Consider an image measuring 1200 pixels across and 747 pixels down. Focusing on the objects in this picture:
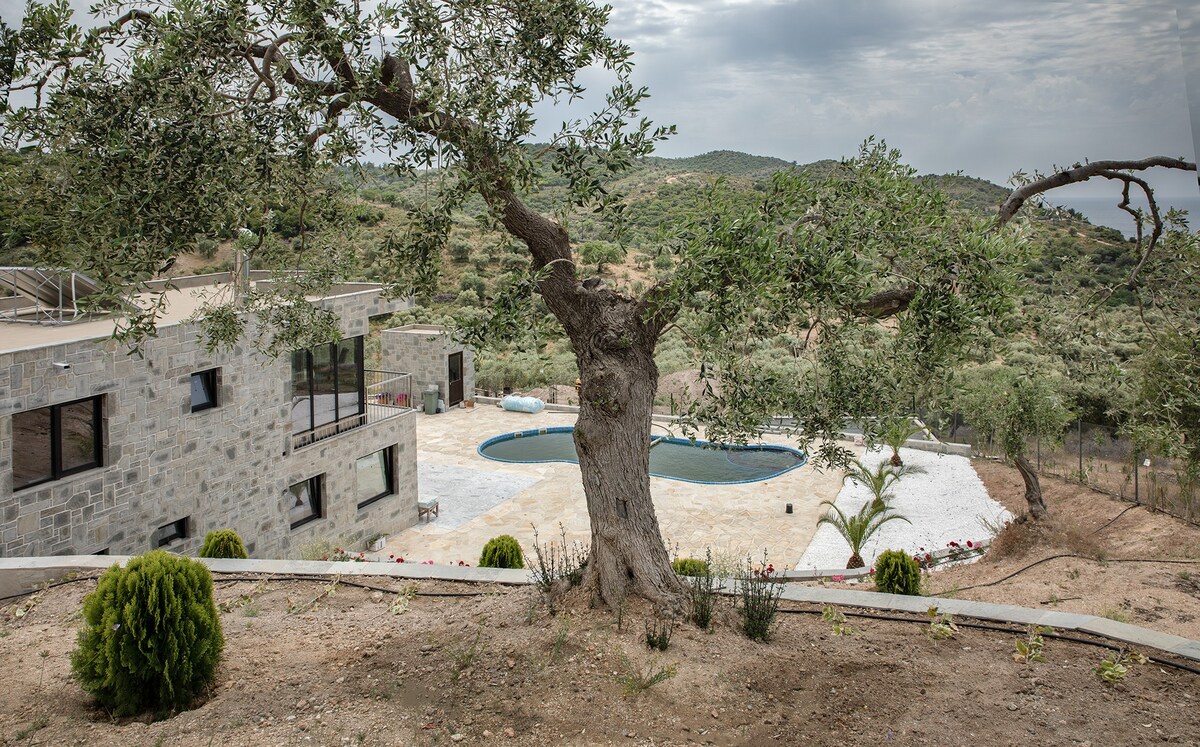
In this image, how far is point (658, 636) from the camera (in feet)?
17.3

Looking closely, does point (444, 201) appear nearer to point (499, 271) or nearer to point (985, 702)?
point (985, 702)

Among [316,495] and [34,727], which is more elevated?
[34,727]

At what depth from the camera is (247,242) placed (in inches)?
225

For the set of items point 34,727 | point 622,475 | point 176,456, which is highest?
point 622,475

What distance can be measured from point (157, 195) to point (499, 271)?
3569 cm

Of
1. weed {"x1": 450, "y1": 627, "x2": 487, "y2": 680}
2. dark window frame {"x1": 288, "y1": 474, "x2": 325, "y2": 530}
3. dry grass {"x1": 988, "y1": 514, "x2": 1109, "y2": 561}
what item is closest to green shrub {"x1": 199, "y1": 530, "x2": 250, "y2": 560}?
dark window frame {"x1": 288, "y1": 474, "x2": 325, "y2": 530}

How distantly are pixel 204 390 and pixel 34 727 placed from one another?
7.59 m

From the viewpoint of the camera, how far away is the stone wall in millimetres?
24438

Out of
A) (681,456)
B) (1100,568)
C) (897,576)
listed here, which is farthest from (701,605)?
(681,456)

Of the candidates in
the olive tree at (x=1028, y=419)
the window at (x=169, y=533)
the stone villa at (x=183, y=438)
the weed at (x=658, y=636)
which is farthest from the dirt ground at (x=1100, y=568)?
the window at (x=169, y=533)

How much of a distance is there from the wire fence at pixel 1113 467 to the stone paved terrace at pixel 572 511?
321 centimetres

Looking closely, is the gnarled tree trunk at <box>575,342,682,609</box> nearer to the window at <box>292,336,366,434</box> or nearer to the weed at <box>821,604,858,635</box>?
the weed at <box>821,604,858,635</box>

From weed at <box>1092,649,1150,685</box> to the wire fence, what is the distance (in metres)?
6.20

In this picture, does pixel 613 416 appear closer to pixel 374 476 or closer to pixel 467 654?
pixel 467 654
